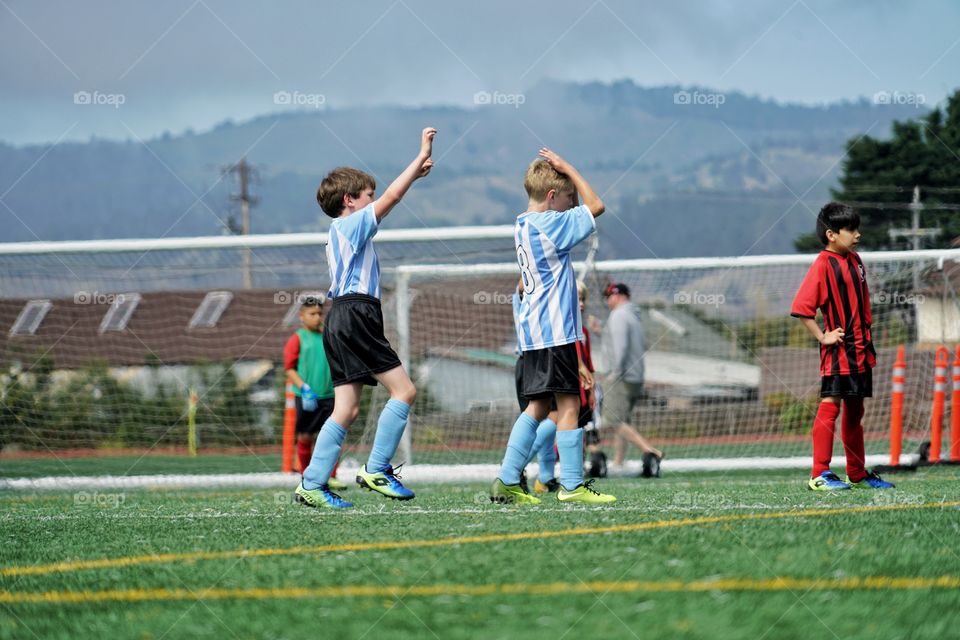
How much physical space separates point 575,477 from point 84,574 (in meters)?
2.99

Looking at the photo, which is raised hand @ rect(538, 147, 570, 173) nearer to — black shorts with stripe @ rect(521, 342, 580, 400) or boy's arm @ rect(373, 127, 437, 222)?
boy's arm @ rect(373, 127, 437, 222)

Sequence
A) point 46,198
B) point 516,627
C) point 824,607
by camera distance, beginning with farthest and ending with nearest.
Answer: point 46,198 < point 824,607 < point 516,627

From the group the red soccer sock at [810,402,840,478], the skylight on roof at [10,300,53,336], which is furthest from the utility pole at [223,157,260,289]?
the red soccer sock at [810,402,840,478]

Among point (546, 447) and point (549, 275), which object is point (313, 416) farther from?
point (549, 275)

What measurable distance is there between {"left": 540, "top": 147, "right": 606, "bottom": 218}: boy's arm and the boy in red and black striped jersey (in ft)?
5.55

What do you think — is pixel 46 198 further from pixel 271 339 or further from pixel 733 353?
pixel 733 353

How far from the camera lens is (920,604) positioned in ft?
9.36

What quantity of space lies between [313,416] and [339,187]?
397 cm

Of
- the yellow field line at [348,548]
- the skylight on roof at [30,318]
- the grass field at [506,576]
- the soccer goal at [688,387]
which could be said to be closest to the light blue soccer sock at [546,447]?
the grass field at [506,576]

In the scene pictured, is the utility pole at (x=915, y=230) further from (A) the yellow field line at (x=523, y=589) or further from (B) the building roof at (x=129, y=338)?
(A) the yellow field line at (x=523, y=589)

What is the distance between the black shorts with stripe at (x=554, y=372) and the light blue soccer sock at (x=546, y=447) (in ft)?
6.68

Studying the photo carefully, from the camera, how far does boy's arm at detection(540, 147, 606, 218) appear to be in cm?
579

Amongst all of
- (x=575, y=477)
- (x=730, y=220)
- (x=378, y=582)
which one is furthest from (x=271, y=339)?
(x=730, y=220)

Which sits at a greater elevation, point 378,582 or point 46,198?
point 46,198
